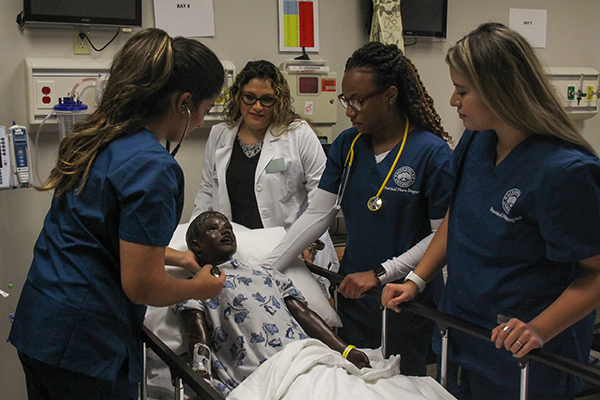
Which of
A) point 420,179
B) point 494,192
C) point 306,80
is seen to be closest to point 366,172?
point 420,179

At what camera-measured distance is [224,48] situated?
2.99 m

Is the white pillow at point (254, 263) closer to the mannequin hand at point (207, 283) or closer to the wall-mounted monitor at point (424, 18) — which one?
the mannequin hand at point (207, 283)

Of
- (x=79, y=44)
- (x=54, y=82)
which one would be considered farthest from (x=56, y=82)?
(x=79, y=44)

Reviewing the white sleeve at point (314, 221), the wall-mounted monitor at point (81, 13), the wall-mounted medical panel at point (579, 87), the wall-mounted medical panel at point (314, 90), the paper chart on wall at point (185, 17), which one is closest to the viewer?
the white sleeve at point (314, 221)

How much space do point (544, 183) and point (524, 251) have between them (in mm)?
157

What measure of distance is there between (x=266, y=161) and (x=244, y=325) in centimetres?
96

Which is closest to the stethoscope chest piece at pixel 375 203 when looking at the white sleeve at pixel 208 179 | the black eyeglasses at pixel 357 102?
the black eyeglasses at pixel 357 102

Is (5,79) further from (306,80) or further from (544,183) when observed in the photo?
(544,183)

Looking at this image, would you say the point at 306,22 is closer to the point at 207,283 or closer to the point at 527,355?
the point at 207,283

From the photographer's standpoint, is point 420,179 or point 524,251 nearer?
point 524,251

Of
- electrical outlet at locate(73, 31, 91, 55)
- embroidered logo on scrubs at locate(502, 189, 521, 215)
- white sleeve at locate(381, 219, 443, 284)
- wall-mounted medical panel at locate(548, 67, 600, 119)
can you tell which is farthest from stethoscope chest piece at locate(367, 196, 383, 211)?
wall-mounted medical panel at locate(548, 67, 600, 119)

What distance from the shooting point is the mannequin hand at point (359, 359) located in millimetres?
1473

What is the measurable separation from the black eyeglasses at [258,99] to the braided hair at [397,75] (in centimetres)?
73

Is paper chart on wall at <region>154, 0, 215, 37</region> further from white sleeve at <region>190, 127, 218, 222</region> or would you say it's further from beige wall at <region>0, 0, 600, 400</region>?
white sleeve at <region>190, 127, 218, 222</region>
